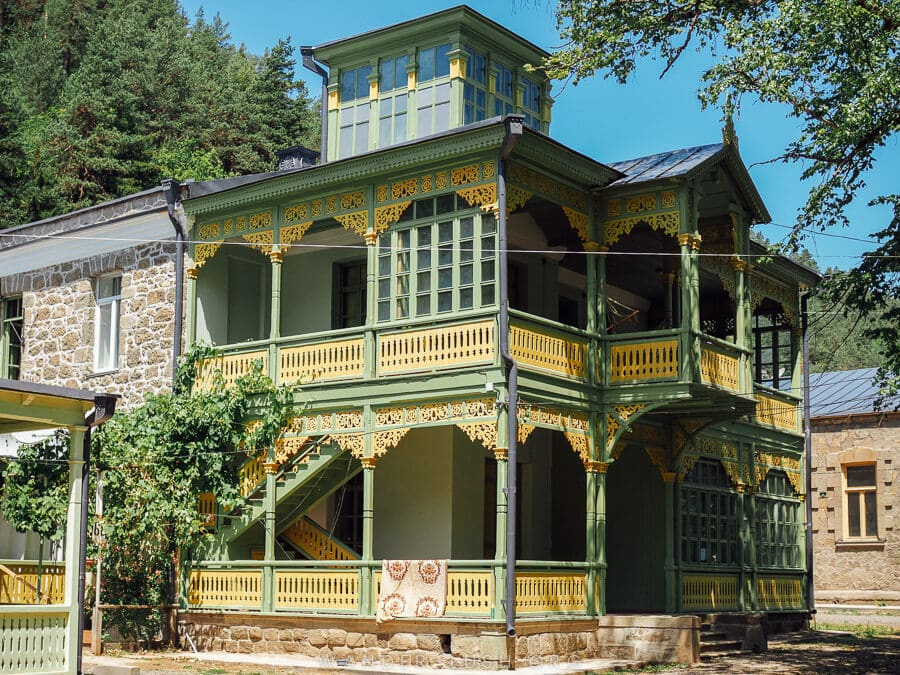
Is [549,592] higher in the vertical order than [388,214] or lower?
lower

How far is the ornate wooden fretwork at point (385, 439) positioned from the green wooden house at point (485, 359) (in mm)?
43

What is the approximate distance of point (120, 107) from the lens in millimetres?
44531

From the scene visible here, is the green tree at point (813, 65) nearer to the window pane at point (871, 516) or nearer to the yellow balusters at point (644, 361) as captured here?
the yellow balusters at point (644, 361)

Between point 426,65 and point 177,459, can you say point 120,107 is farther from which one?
point 177,459

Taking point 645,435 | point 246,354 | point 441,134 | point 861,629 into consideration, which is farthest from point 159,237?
point 861,629

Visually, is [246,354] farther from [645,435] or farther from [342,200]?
[645,435]

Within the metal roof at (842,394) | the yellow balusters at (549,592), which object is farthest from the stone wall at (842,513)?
the yellow balusters at (549,592)

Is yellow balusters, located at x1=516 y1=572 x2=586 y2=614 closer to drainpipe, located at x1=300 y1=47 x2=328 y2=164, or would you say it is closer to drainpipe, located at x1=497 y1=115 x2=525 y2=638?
drainpipe, located at x1=497 y1=115 x2=525 y2=638

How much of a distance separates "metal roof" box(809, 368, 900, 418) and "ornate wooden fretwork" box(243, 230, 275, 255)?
1646cm

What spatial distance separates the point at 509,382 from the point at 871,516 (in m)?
17.6

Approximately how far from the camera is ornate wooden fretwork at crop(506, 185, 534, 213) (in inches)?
709

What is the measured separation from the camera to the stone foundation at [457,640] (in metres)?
16.9

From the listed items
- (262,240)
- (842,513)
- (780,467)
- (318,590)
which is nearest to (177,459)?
(318,590)

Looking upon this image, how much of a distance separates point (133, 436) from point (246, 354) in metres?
2.20
